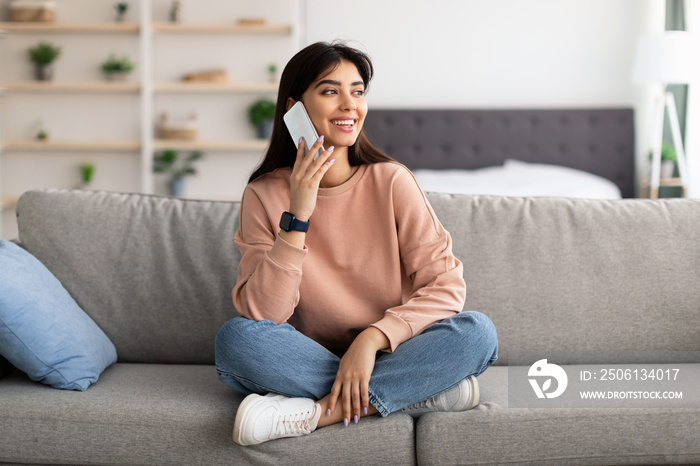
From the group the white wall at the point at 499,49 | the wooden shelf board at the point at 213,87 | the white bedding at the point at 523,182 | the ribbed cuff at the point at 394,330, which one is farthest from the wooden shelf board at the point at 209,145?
the ribbed cuff at the point at 394,330

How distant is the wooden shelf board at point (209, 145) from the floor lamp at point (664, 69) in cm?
246

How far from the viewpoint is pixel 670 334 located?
5.56 feet

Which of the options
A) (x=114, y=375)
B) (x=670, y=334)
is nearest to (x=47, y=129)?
(x=114, y=375)

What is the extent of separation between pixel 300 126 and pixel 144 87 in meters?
3.51

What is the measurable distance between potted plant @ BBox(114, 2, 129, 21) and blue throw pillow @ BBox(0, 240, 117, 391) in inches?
138

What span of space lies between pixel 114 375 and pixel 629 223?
54.5 inches

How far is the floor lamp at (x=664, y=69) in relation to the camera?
3793 millimetres

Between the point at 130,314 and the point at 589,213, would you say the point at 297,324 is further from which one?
the point at 589,213

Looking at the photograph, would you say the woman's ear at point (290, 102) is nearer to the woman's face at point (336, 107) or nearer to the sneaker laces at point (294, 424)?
the woman's face at point (336, 107)

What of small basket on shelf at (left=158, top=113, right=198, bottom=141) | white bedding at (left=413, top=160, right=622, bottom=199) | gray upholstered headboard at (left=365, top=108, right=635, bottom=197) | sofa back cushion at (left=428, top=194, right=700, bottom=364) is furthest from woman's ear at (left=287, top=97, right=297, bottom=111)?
small basket on shelf at (left=158, top=113, right=198, bottom=141)

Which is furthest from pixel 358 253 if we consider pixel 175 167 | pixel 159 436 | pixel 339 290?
pixel 175 167

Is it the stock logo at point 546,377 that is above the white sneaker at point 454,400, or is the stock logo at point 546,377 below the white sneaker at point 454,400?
below

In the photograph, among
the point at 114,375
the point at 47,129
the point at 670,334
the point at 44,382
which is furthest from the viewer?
the point at 47,129

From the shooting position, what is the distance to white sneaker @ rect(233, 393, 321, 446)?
1.21 m
